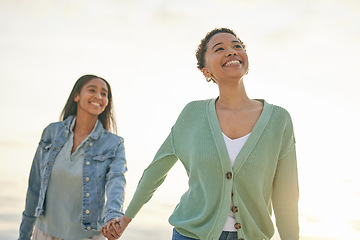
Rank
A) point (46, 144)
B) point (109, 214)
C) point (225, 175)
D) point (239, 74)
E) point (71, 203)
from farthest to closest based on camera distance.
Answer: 1. point (46, 144)
2. point (71, 203)
3. point (109, 214)
4. point (239, 74)
5. point (225, 175)

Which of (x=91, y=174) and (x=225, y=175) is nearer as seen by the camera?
(x=225, y=175)

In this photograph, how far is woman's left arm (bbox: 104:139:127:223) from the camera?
5742 mm

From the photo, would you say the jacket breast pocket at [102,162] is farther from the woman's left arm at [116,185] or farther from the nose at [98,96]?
the nose at [98,96]

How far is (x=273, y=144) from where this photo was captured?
4484 mm

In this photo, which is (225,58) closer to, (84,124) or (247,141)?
(247,141)

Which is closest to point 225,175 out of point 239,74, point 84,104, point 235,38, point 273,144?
point 273,144

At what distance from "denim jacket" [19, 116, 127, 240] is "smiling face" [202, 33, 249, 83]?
6.57 ft

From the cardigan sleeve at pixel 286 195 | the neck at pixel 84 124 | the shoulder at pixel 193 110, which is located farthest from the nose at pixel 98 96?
the cardigan sleeve at pixel 286 195

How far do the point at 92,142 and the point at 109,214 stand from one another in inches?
49.4

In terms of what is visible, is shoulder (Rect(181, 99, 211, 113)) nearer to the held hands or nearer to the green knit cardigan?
the green knit cardigan

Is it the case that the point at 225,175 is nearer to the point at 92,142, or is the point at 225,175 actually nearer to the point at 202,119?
the point at 202,119

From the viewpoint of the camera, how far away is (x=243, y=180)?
14.3ft

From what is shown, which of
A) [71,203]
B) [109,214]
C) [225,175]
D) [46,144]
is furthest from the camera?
[46,144]

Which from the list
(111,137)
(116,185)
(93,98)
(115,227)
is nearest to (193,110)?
(115,227)
